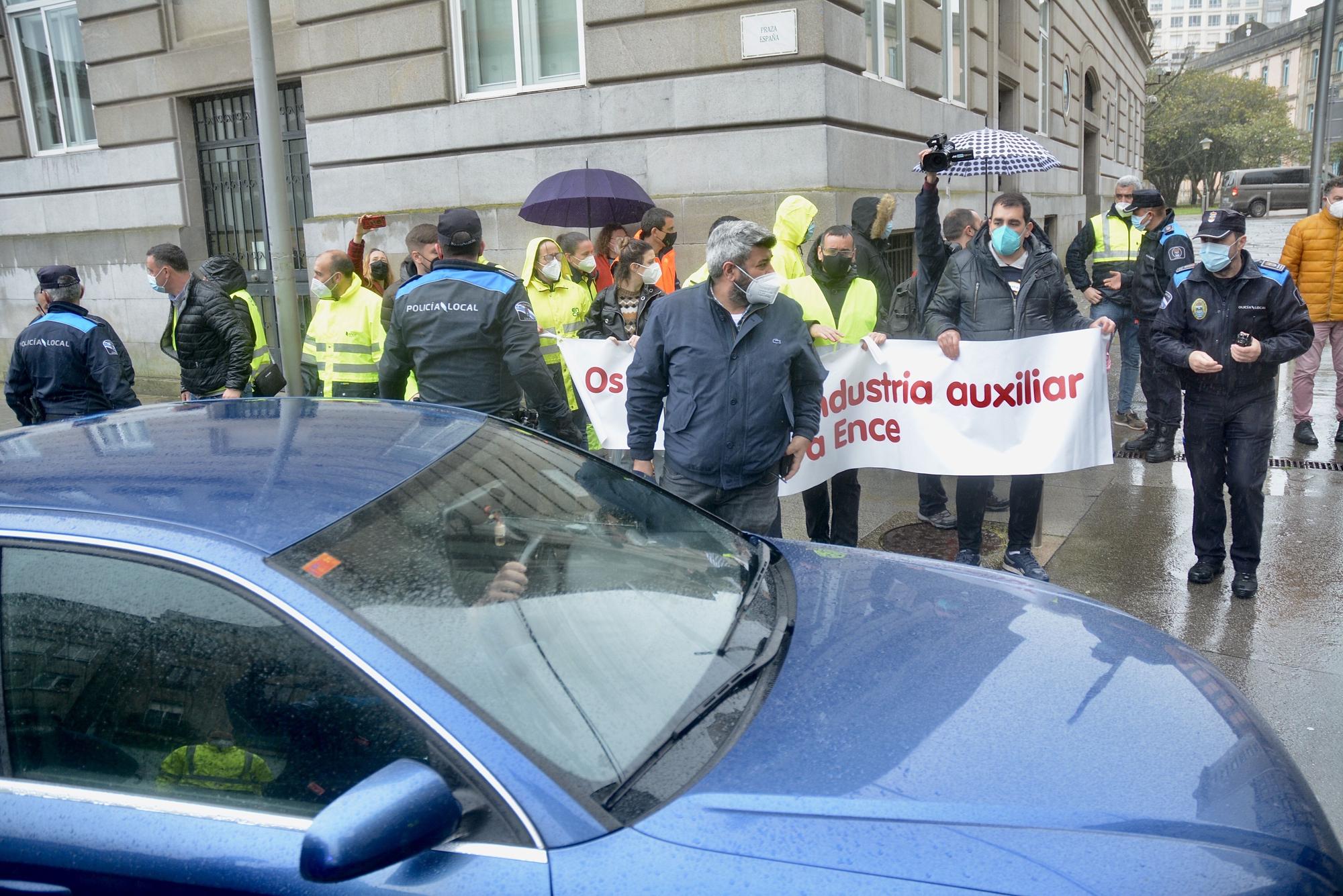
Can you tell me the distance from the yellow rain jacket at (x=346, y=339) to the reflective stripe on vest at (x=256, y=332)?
0.49 metres

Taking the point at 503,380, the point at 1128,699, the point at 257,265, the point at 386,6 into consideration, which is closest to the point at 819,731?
the point at 1128,699

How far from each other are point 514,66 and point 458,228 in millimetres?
6359

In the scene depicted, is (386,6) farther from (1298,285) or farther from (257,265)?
(1298,285)

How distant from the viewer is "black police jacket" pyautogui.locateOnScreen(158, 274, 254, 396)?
6223 mm

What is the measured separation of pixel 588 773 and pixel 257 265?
12162 mm

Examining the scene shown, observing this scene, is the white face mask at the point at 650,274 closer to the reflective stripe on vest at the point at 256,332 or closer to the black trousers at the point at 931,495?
the black trousers at the point at 931,495

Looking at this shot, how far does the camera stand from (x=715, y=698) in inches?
86.4

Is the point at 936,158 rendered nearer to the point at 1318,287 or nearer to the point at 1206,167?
the point at 1318,287

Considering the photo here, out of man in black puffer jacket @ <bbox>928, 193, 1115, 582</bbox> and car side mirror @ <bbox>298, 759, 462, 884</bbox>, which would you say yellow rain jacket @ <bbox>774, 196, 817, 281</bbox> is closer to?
man in black puffer jacket @ <bbox>928, 193, 1115, 582</bbox>

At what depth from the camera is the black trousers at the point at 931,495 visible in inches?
254

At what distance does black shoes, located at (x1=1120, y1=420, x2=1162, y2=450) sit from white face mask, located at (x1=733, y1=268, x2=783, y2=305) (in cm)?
494

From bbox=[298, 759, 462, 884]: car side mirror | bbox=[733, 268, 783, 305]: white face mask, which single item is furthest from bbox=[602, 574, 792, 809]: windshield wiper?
bbox=[733, 268, 783, 305]: white face mask

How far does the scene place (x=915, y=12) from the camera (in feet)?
37.1

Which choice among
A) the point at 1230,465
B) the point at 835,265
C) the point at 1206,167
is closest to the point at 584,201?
the point at 835,265
